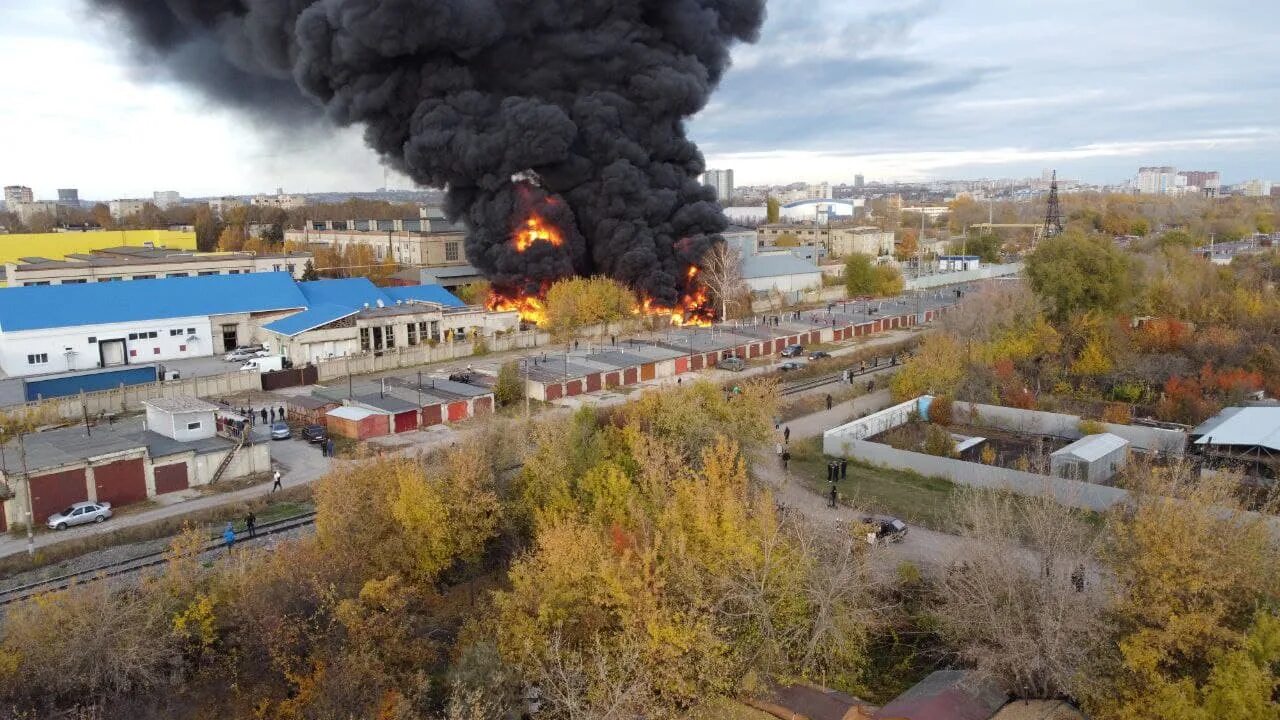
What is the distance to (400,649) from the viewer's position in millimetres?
11711

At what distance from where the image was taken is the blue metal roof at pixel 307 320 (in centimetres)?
3431

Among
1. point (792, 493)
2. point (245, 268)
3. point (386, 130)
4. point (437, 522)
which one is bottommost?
point (792, 493)

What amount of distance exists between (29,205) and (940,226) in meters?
123

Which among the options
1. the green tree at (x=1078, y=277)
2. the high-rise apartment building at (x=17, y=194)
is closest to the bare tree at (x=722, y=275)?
the green tree at (x=1078, y=277)

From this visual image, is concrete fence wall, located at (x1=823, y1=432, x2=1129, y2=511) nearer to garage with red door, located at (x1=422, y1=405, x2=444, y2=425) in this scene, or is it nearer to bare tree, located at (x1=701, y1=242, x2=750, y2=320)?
garage with red door, located at (x1=422, y1=405, x2=444, y2=425)

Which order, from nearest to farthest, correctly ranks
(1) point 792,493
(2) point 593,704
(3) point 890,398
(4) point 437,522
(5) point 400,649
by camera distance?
(2) point 593,704
(5) point 400,649
(4) point 437,522
(1) point 792,493
(3) point 890,398

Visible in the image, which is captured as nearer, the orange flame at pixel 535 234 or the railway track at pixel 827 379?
the railway track at pixel 827 379

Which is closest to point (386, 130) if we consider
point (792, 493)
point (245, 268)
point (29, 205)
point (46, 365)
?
point (245, 268)

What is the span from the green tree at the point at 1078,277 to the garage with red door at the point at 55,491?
32289mm

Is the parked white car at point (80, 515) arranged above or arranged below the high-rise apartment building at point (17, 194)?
below

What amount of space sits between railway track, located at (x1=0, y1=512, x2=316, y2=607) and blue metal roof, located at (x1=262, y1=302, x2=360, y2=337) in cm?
1675

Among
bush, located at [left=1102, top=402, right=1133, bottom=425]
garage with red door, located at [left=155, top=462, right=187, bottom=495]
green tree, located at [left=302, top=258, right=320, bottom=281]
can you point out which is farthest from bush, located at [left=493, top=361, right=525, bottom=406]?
green tree, located at [left=302, top=258, right=320, bottom=281]

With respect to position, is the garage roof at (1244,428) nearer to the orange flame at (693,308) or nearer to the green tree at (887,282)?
the orange flame at (693,308)

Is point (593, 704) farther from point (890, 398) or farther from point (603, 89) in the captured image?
point (603, 89)
